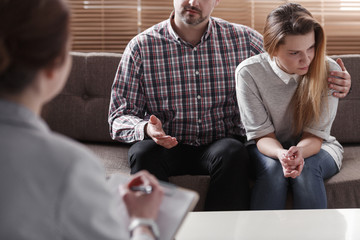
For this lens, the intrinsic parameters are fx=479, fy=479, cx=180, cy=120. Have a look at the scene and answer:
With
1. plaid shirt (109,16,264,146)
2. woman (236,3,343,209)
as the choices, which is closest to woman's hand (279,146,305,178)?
woman (236,3,343,209)

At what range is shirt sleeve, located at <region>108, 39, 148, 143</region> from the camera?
2016mm

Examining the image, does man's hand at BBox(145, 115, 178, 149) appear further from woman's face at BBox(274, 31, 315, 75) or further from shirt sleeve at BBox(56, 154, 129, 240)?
shirt sleeve at BBox(56, 154, 129, 240)

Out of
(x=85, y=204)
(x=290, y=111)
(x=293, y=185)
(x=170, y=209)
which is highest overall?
(x=85, y=204)

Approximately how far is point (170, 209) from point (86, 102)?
1.53m

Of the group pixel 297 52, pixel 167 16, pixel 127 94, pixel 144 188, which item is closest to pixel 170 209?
pixel 144 188

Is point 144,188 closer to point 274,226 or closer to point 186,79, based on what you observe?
point 274,226

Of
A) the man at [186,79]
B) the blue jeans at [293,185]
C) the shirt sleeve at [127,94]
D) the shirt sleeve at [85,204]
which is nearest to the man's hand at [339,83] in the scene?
the blue jeans at [293,185]

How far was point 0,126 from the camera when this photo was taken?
61 cm

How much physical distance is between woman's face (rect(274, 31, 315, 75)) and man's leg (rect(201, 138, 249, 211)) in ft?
1.25

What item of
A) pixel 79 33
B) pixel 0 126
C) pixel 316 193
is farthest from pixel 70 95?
pixel 0 126

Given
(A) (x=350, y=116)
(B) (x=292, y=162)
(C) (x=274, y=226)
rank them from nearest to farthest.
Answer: (C) (x=274, y=226), (B) (x=292, y=162), (A) (x=350, y=116)

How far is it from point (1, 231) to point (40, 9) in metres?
0.28

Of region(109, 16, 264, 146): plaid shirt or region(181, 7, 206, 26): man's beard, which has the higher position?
region(181, 7, 206, 26): man's beard

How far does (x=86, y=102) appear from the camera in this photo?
7.57 feet
